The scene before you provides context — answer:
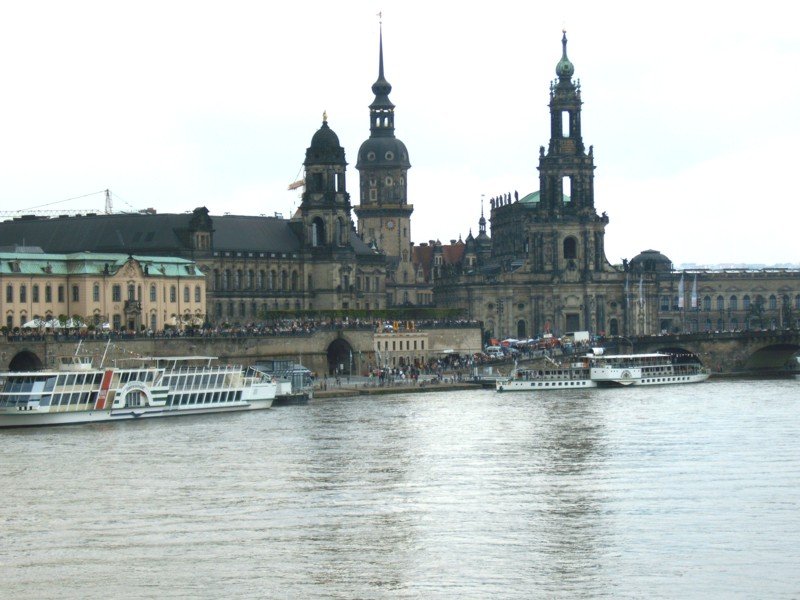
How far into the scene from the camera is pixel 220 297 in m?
149

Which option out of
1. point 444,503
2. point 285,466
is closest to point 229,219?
point 285,466

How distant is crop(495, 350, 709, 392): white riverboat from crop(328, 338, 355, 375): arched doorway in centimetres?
1348

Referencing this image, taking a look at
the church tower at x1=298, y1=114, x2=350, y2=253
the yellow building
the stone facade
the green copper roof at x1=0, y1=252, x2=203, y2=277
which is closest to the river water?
the yellow building

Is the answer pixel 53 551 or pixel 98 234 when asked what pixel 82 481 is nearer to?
pixel 53 551

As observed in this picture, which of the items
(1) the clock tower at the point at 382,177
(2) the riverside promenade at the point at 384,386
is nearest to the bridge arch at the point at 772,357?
→ (2) the riverside promenade at the point at 384,386

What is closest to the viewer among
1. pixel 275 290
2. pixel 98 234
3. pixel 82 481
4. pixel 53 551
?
pixel 53 551

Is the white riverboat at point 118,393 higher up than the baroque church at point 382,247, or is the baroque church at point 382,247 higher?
the baroque church at point 382,247

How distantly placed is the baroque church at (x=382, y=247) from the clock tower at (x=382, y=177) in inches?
5.7

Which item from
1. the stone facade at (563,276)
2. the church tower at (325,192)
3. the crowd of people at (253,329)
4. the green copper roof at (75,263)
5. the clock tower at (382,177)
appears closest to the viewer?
the crowd of people at (253,329)

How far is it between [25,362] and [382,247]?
282ft

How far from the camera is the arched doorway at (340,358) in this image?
5315 inches

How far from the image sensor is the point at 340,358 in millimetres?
136250

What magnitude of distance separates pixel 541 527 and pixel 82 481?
19601 millimetres

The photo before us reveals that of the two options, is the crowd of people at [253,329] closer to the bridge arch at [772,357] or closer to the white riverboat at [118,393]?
the white riverboat at [118,393]
